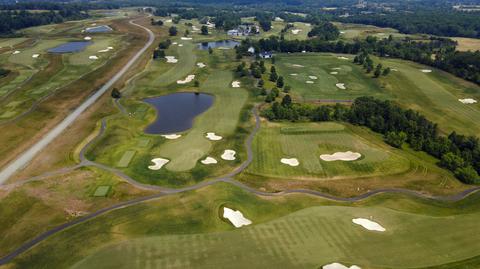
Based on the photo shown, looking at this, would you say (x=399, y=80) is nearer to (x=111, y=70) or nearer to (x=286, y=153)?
(x=286, y=153)

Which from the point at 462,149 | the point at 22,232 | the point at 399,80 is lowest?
the point at 22,232

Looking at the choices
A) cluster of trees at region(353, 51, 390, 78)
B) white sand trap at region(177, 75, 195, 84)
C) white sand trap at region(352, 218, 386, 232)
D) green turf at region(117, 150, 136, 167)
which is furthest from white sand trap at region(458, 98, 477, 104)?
green turf at region(117, 150, 136, 167)

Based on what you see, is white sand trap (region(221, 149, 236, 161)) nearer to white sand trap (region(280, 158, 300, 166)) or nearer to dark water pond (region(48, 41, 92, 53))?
white sand trap (region(280, 158, 300, 166))

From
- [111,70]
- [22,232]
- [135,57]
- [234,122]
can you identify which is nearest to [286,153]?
[234,122]

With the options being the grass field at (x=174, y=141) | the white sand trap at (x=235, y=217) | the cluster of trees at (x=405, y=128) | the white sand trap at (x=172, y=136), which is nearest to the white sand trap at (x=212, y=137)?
the grass field at (x=174, y=141)

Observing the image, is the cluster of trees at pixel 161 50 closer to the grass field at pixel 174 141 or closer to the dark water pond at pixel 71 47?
the grass field at pixel 174 141
